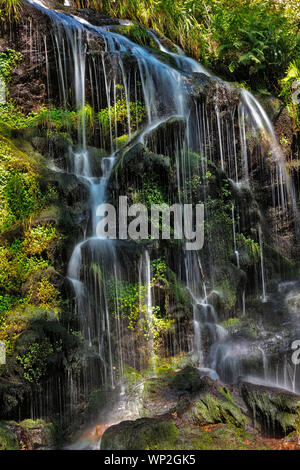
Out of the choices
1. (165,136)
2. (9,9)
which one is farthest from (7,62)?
(165,136)

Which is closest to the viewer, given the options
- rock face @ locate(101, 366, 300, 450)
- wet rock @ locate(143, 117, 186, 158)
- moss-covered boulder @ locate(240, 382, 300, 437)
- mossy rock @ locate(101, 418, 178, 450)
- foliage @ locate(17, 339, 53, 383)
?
mossy rock @ locate(101, 418, 178, 450)

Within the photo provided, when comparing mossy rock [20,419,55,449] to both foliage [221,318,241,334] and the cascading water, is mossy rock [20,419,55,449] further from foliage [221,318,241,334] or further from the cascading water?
foliage [221,318,241,334]

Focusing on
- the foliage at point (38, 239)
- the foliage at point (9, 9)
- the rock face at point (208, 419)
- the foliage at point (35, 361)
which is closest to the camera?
the rock face at point (208, 419)

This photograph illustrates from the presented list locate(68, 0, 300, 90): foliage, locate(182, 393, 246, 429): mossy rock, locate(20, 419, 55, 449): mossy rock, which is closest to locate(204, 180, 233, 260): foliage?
locate(182, 393, 246, 429): mossy rock

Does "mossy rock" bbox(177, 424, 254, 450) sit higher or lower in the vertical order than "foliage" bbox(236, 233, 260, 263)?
lower

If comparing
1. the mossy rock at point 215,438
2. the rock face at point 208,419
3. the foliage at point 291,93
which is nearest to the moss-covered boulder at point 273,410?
the rock face at point 208,419

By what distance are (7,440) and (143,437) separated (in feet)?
5.06

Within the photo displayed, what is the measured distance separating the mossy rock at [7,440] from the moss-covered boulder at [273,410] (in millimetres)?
3042

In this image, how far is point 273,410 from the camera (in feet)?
15.7

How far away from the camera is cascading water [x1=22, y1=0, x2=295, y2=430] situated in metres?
6.49

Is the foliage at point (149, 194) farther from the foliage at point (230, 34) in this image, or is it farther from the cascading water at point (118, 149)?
the foliage at point (230, 34)

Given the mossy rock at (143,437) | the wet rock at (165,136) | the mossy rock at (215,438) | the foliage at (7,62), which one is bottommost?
the mossy rock at (215,438)

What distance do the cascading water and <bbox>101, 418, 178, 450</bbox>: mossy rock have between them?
159 cm

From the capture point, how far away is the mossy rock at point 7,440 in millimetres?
4004
